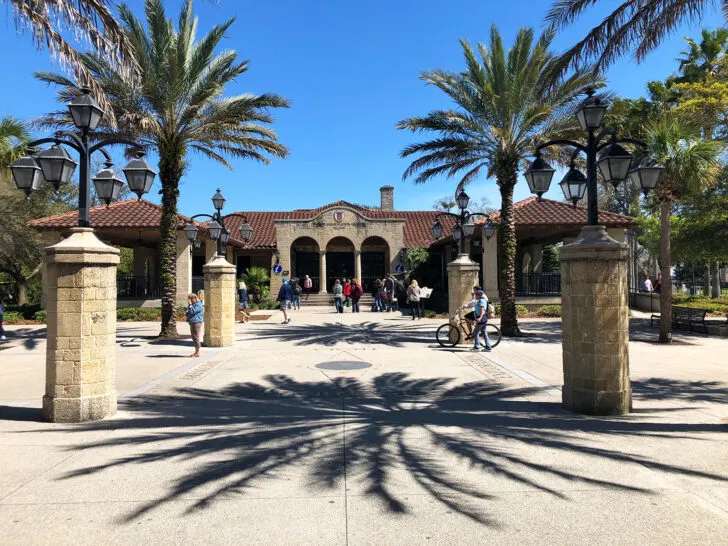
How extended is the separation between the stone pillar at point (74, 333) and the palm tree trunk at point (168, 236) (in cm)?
835

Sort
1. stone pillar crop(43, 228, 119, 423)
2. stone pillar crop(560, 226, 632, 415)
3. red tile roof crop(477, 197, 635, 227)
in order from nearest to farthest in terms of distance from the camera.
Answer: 1. stone pillar crop(43, 228, 119, 423)
2. stone pillar crop(560, 226, 632, 415)
3. red tile roof crop(477, 197, 635, 227)

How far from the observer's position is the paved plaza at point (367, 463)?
10.9ft

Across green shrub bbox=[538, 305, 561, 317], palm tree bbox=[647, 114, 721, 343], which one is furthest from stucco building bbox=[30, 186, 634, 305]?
palm tree bbox=[647, 114, 721, 343]

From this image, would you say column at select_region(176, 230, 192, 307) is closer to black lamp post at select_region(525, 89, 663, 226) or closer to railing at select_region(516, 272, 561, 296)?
railing at select_region(516, 272, 561, 296)

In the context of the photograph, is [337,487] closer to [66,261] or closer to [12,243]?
[66,261]

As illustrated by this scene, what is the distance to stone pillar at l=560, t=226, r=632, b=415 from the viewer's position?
6.15 metres

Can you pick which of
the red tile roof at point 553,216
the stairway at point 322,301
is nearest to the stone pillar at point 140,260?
the stairway at point 322,301

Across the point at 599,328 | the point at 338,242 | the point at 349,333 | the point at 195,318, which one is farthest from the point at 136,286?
the point at 599,328

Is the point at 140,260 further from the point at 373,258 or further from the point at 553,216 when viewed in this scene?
the point at 553,216

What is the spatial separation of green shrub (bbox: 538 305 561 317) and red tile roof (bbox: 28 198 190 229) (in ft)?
57.0

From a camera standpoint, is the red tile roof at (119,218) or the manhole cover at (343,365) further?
the red tile roof at (119,218)

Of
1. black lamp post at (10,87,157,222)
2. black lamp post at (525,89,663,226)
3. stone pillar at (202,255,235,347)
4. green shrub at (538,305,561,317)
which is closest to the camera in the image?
black lamp post at (10,87,157,222)

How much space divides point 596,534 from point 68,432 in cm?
553

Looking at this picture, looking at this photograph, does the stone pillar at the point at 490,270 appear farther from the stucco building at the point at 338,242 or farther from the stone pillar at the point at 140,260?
the stone pillar at the point at 140,260
